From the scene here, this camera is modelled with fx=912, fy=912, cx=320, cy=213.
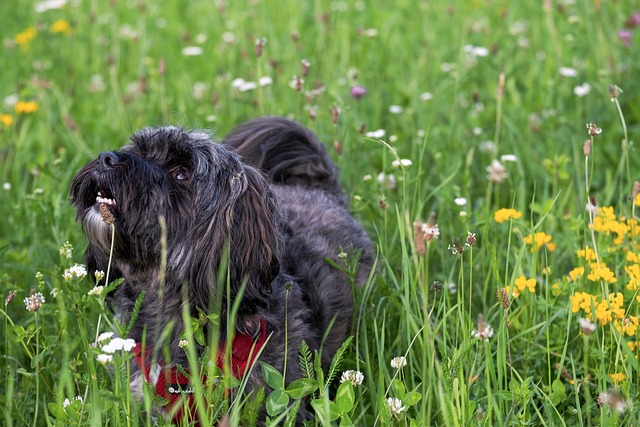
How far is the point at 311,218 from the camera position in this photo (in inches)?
171

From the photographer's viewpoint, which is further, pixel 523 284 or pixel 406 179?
pixel 406 179

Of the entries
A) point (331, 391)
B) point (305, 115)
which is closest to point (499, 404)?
point (331, 391)

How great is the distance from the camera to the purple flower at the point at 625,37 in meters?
6.26

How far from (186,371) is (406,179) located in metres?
1.29

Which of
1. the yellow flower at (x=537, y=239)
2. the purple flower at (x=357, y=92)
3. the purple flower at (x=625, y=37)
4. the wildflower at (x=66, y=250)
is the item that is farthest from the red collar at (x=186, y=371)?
the purple flower at (x=625, y=37)

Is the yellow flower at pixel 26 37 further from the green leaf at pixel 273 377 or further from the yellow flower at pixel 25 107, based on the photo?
the green leaf at pixel 273 377

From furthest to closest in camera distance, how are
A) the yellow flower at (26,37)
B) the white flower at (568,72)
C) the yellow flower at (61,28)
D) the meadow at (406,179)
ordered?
the yellow flower at (61,28)
the yellow flower at (26,37)
the white flower at (568,72)
the meadow at (406,179)

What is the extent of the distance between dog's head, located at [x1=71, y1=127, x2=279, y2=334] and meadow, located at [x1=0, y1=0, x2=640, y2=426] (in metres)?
0.23

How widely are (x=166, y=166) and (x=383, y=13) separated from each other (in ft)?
14.9

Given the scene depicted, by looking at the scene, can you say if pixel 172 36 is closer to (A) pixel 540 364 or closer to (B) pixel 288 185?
(B) pixel 288 185

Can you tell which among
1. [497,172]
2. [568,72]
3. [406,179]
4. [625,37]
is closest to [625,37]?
[625,37]

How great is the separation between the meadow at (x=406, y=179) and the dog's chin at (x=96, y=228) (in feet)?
0.65

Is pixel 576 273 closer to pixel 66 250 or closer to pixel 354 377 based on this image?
pixel 354 377

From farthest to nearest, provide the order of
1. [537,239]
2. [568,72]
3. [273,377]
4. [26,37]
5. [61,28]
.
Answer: [61,28] < [26,37] < [568,72] < [537,239] < [273,377]
